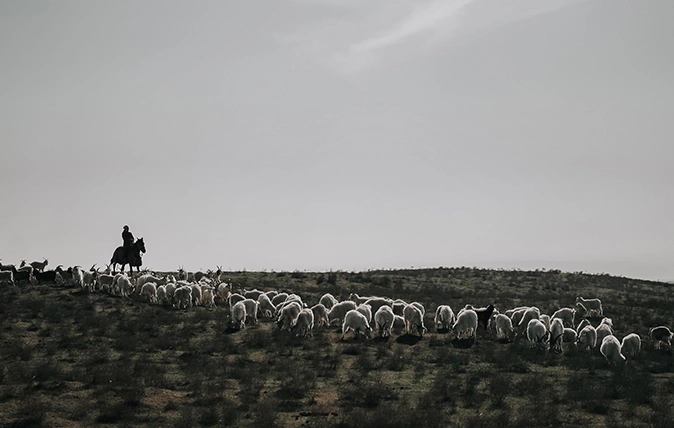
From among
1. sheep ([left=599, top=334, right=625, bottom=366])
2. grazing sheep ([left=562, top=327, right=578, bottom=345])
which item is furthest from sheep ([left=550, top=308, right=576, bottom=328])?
sheep ([left=599, top=334, right=625, bottom=366])

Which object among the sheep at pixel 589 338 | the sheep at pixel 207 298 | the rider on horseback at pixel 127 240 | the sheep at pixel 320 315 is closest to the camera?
the sheep at pixel 589 338

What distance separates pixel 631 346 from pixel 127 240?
29.0 m

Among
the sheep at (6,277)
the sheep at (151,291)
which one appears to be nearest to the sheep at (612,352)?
the sheep at (151,291)

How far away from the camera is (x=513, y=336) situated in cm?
2648

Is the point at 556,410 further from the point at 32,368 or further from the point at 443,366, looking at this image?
the point at 32,368

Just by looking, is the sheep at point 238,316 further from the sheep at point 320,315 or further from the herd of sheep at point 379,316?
the sheep at point 320,315

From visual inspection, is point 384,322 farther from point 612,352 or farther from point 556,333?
point 612,352

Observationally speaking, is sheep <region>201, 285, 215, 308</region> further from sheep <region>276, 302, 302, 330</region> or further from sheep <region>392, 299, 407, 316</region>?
sheep <region>392, 299, 407, 316</region>

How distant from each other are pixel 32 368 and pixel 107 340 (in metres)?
5.06

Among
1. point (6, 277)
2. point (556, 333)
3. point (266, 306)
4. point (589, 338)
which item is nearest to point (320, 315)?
point (266, 306)

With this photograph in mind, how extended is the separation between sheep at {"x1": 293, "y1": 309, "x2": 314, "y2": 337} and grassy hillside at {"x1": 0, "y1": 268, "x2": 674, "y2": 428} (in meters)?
0.55

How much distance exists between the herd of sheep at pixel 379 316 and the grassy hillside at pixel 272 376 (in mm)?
714

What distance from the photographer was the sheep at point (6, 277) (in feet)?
112

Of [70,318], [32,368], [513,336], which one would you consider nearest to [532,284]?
[513,336]
